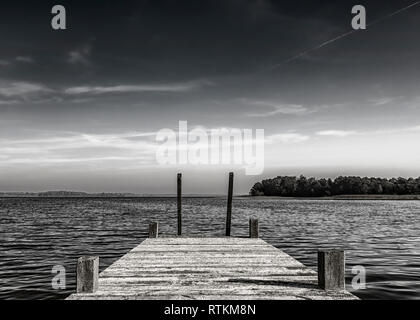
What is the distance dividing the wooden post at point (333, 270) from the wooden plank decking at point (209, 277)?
0.19 meters

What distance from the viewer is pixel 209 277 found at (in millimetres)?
10320

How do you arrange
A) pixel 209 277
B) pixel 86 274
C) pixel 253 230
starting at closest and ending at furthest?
pixel 86 274 < pixel 209 277 < pixel 253 230

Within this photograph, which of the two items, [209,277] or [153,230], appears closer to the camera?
[209,277]

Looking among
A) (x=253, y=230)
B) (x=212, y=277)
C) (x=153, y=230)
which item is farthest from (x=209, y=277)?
(x=153, y=230)

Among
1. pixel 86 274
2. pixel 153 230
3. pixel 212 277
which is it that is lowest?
pixel 212 277

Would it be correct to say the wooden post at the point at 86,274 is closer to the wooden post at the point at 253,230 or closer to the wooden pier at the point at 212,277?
the wooden pier at the point at 212,277

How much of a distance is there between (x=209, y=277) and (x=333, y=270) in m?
2.89

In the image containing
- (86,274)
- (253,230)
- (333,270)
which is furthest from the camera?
(253,230)

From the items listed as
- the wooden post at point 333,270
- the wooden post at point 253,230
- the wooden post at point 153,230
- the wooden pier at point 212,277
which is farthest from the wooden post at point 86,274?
the wooden post at point 253,230

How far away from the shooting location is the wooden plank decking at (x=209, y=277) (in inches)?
340

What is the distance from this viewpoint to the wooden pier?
8.62 m

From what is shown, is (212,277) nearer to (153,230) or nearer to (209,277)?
(209,277)

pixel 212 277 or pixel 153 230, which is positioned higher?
pixel 153 230
